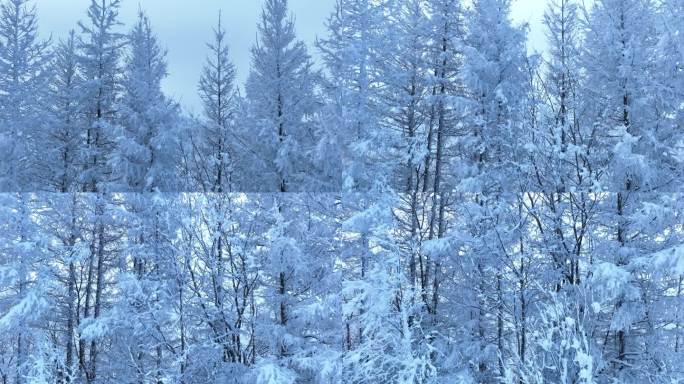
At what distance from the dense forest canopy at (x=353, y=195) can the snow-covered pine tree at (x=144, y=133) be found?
0.25 feet

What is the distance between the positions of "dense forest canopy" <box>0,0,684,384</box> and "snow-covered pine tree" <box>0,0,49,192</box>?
0.23 feet

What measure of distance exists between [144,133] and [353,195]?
6.97 metres

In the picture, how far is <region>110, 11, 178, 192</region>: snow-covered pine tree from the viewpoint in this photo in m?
18.0

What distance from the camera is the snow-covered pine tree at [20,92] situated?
19047 millimetres

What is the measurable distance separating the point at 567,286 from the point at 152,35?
14.2 m

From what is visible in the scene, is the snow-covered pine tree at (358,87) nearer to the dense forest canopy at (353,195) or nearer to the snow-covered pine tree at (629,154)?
the dense forest canopy at (353,195)

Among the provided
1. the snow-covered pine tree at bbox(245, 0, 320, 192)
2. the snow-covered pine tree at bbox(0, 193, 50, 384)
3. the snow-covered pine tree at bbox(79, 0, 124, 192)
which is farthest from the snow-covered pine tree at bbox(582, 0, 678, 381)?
the snow-covered pine tree at bbox(0, 193, 50, 384)

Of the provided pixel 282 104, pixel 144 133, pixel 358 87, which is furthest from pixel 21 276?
pixel 358 87

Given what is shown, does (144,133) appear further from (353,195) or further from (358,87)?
(353,195)

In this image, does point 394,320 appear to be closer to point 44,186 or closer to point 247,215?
point 247,215

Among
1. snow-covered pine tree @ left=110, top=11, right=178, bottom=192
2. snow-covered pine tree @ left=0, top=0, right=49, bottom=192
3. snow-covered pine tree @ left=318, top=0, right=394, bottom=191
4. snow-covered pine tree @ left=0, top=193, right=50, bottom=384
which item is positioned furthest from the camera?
snow-covered pine tree @ left=0, top=0, right=49, bottom=192

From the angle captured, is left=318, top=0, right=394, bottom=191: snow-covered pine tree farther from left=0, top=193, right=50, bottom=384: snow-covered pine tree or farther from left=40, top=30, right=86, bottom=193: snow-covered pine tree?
left=0, top=193, right=50, bottom=384: snow-covered pine tree

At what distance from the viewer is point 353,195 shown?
1516 cm

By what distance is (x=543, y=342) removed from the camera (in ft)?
21.0
